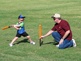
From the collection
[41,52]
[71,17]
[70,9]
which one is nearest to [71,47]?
[41,52]

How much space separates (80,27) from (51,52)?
16.7 ft

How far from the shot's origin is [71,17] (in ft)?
59.7

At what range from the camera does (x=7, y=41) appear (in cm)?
1194

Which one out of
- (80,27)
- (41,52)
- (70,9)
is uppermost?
(41,52)

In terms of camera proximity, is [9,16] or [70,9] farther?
[70,9]

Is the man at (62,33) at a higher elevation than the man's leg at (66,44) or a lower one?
higher

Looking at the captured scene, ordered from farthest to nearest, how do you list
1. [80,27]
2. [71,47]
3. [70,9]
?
[70,9] < [80,27] < [71,47]

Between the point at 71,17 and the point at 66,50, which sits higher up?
the point at 66,50

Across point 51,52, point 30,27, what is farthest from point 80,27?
point 51,52

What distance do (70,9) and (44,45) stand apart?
11069 mm

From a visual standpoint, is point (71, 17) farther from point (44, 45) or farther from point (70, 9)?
point (44, 45)

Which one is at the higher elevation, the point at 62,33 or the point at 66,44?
the point at 62,33

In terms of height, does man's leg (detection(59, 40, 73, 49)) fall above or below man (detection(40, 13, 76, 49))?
below

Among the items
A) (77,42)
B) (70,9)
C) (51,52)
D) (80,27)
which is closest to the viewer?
(51,52)
